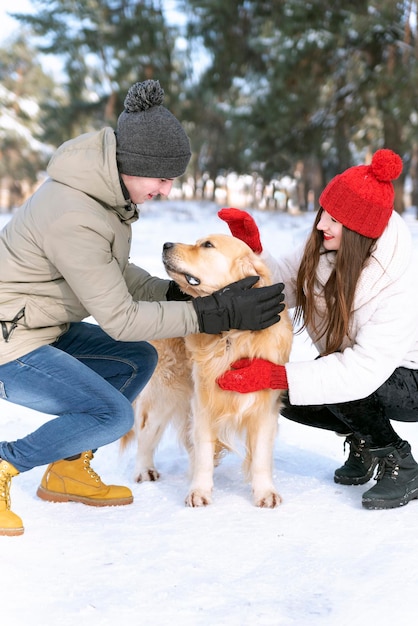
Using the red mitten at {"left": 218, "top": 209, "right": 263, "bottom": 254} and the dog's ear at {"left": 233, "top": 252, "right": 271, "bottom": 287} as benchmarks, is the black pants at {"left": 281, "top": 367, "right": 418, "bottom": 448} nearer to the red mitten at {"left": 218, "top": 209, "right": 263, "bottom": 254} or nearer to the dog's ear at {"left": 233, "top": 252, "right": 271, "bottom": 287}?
the dog's ear at {"left": 233, "top": 252, "right": 271, "bottom": 287}

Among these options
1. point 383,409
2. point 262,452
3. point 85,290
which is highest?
point 85,290

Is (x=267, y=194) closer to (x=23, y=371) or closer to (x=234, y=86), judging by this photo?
(x=234, y=86)

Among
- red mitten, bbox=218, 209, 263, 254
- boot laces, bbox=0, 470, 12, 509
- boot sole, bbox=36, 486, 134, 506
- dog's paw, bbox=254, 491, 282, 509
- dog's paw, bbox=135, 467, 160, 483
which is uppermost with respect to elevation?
red mitten, bbox=218, 209, 263, 254

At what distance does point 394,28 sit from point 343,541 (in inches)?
501

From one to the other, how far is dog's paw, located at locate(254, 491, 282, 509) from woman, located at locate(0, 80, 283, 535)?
0.67 m

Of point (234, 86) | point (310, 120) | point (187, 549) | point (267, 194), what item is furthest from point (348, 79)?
point (267, 194)

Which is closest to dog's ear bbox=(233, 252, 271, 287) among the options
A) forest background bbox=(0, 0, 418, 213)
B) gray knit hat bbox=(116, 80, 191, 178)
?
gray knit hat bbox=(116, 80, 191, 178)

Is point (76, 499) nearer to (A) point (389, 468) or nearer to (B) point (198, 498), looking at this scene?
(B) point (198, 498)

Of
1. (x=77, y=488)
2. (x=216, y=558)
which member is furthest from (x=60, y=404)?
(x=216, y=558)

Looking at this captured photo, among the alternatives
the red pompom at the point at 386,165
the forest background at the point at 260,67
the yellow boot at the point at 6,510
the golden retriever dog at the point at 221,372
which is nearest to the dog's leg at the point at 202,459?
the golden retriever dog at the point at 221,372

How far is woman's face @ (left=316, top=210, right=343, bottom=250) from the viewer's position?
2.77 m

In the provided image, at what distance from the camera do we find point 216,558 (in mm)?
2279

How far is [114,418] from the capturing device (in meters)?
2.65

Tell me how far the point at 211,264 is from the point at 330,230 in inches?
20.3
